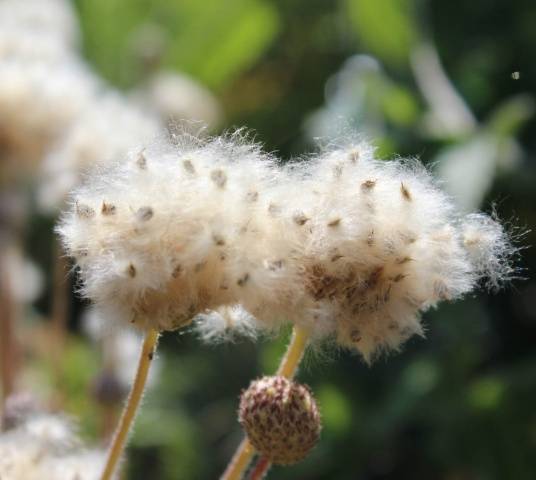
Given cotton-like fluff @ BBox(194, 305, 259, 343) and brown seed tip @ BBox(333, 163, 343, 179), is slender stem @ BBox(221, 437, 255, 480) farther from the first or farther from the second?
brown seed tip @ BBox(333, 163, 343, 179)

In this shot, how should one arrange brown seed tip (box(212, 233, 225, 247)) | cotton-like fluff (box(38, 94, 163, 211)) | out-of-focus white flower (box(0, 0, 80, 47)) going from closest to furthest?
brown seed tip (box(212, 233, 225, 247)) < cotton-like fluff (box(38, 94, 163, 211)) < out-of-focus white flower (box(0, 0, 80, 47))

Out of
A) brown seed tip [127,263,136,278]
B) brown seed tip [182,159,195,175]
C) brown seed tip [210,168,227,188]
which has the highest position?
brown seed tip [182,159,195,175]

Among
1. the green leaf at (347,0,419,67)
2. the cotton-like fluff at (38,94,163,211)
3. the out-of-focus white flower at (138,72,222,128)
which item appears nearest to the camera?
the cotton-like fluff at (38,94,163,211)

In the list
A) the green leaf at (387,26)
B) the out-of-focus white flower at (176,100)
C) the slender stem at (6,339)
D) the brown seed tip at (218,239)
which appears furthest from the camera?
the green leaf at (387,26)

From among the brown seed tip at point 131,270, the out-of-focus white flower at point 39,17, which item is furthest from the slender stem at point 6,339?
the brown seed tip at point 131,270

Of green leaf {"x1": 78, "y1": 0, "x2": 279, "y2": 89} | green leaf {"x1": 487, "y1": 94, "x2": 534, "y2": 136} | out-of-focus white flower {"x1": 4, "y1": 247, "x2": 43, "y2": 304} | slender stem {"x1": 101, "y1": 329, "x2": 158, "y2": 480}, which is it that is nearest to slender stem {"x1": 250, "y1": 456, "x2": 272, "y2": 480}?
slender stem {"x1": 101, "y1": 329, "x2": 158, "y2": 480}

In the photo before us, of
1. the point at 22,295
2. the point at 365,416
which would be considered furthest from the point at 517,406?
the point at 22,295

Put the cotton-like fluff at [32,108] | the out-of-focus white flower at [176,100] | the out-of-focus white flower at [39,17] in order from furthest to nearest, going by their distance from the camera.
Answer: the out-of-focus white flower at [176,100] → the out-of-focus white flower at [39,17] → the cotton-like fluff at [32,108]

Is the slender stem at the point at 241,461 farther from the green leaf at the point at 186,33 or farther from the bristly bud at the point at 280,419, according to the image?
the green leaf at the point at 186,33
